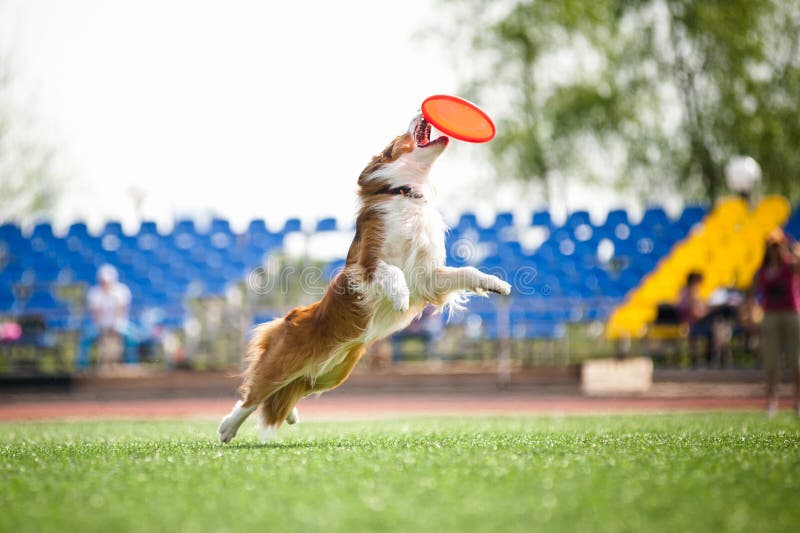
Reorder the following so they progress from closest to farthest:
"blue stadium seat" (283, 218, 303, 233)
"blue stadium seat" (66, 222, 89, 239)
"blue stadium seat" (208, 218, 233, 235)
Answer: "blue stadium seat" (283, 218, 303, 233)
"blue stadium seat" (208, 218, 233, 235)
"blue stadium seat" (66, 222, 89, 239)

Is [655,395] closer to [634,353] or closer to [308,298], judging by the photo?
[634,353]

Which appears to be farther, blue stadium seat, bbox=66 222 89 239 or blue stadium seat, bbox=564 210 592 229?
blue stadium seat, bbox=66 222 89 239

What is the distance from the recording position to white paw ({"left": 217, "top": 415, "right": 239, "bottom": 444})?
618cm

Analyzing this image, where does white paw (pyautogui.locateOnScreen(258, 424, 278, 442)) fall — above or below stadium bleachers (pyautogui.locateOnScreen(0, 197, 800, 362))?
below

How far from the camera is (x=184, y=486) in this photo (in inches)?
166

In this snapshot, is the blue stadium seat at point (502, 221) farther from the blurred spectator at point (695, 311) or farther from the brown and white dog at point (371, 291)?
the brown and white dog at point (371, 291)

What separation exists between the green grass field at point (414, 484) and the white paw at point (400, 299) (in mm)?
974

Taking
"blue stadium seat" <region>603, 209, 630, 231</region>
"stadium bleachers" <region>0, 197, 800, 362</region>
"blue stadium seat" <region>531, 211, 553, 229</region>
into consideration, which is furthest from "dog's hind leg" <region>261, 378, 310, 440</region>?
"blue stadium seat" <region>603, 209, 630, 231</region>

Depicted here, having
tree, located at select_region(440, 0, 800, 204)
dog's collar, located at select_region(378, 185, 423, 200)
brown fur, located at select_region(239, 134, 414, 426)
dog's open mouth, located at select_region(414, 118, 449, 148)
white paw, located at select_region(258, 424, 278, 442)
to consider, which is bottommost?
white paw, located at select_region(258, 424, 278, 442)

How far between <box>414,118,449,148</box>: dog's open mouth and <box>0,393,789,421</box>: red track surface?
19.3ft

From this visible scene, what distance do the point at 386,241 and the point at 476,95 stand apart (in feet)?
68.7

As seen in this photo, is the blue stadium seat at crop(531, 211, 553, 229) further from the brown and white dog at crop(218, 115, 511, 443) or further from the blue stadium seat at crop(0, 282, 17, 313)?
the blue stadium seat at crop(0, 282, 17, 313)

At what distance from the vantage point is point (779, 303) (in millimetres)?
9805

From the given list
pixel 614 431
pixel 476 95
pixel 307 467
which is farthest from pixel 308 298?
pixel 476 95
